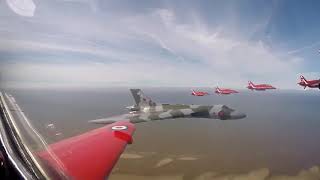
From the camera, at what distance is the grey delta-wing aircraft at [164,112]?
288 cm

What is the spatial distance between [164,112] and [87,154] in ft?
2.52

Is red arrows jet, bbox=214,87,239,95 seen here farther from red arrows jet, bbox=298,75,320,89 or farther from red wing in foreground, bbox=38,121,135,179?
red wing in foreground, bbox=38,121,135,179

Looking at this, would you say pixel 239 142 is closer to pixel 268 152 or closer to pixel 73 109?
pixel 268 152

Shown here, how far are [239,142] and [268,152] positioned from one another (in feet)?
0.62

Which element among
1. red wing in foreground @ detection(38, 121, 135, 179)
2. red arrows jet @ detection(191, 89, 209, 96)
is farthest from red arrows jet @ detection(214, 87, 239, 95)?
red wing in foreground @ detection(38, 121, 135, 179)

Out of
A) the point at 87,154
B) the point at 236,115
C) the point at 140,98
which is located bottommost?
the point at 87,154

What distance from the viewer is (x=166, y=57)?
2.85m

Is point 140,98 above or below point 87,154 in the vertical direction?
above

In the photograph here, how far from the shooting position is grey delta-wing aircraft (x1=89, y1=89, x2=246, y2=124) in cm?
288

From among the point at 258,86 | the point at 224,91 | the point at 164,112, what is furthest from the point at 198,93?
the point at 258,86

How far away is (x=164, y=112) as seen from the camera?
2990 mm

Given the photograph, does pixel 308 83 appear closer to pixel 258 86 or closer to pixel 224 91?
pixel 258 86

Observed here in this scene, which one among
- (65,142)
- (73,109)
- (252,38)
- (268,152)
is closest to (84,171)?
(65,142)

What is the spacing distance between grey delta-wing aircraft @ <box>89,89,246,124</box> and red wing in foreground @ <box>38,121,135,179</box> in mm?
77
